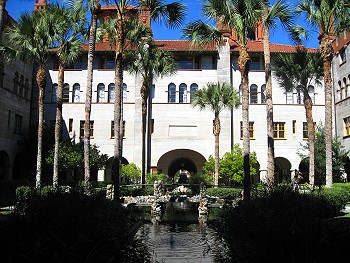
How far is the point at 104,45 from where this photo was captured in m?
38.2

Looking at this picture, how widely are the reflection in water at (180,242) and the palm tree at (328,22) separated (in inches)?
348

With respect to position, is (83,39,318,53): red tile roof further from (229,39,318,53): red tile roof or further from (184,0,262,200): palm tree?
(184,0,262,200): palm tree

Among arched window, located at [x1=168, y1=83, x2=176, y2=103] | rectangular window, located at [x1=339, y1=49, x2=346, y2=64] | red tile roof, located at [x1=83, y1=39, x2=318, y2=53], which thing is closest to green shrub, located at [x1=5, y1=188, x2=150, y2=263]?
arched window, located at [x1=168, y1=83, x2=176, y2=103]

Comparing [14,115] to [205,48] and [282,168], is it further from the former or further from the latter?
[282,168]

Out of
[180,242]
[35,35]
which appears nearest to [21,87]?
[35,35]

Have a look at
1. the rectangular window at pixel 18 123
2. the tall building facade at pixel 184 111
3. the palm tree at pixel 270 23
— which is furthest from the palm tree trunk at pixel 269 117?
the rectangular window at pixel 18 123

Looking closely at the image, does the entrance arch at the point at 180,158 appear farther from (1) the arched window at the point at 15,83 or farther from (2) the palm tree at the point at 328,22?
(2) the palm tree at the point at 328,22

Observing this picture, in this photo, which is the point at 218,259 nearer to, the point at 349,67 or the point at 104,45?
the point at 349,67

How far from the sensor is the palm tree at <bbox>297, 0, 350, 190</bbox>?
799 inches

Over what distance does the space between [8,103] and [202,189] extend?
18.0m

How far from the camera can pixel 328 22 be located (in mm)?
20641

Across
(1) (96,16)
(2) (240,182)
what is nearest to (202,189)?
(2) (240,182)

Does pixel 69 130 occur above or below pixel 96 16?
below

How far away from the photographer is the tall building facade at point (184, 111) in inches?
1431
